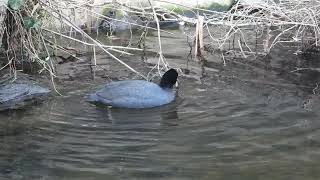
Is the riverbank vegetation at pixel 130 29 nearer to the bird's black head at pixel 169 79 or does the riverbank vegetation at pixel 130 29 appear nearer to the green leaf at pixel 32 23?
the green leaf at pixel 32 23

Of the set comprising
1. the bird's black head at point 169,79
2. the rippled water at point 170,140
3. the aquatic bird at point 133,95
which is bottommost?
the rippled water at point 170,140

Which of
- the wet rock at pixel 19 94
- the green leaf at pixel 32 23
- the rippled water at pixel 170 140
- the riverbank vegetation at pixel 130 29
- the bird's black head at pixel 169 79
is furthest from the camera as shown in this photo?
the riverbank vegetation at pixel 130 29

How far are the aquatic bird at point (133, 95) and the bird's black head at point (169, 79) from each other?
0.48ft

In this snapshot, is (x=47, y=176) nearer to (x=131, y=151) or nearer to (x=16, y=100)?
(x=131, y=151)

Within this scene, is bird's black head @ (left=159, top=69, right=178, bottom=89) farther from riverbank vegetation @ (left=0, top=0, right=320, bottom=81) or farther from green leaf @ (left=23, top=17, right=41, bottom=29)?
green leaf @ (left=23, top=17, right=41, bottom=29)

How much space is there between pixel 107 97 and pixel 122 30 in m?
5.71

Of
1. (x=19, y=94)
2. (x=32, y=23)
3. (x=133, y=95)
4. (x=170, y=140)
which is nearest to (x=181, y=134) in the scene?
(x=170, y=140)

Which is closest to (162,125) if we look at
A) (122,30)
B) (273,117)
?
(273,117)

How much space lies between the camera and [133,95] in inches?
313

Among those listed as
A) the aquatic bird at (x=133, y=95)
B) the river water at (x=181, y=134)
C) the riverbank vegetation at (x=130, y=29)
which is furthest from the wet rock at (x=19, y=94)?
the aquatic bird at (x=133, y=95)

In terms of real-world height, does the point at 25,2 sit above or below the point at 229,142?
above

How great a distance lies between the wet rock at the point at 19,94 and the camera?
7941mm

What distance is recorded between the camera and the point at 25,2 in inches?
344

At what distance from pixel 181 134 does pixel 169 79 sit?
1.80 m
